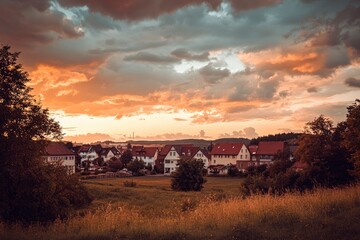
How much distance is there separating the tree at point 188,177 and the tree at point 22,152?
1955 inches

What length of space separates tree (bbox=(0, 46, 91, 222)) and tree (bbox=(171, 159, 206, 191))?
49654 millimetres

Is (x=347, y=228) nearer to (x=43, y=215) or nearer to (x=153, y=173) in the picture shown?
(x=43, y=215)

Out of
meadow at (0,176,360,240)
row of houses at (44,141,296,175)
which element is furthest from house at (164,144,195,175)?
meadow at (0,176,360,240)

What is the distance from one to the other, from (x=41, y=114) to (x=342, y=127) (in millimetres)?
43553

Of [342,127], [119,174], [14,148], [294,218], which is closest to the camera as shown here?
[294,218]

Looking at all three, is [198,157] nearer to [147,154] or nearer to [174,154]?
[174,154]

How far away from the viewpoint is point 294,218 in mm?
13211

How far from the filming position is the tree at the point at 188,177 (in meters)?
66.5

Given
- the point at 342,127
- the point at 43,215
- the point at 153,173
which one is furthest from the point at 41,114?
the point at 153,173

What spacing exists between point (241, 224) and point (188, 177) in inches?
2149

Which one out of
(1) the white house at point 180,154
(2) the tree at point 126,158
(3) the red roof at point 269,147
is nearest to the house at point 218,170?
(1) the white house at point 180,154

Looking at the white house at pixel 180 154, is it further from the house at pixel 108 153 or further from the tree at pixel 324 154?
the tree at pixel 324 154

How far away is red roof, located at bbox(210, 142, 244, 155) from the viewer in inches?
5020

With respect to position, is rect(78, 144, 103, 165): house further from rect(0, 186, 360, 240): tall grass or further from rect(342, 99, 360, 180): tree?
rect(0, 186, 360, 240): tall grass
